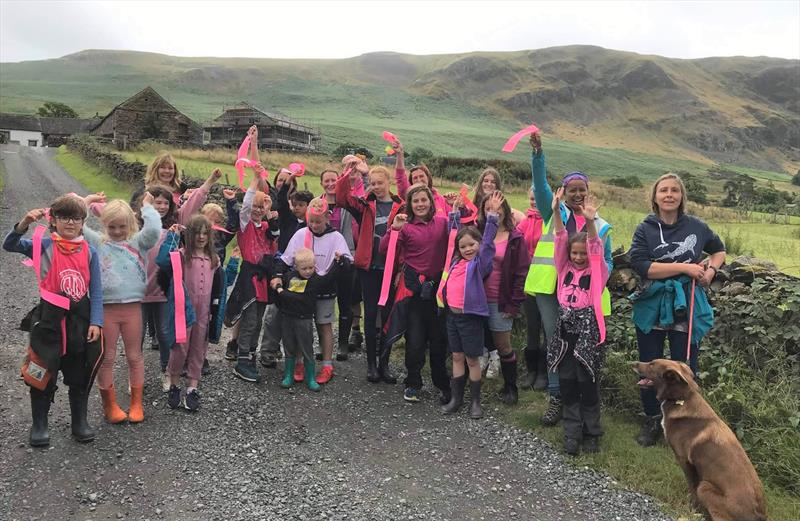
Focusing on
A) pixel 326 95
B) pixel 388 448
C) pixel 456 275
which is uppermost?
pixel 326 95

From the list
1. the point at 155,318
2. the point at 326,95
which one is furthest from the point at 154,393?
the point at 326,95

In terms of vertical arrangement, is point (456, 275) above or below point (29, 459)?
above

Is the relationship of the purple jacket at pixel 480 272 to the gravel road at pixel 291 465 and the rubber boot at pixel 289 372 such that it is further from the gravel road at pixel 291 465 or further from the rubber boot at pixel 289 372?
the rubber boot at pixel 289 372

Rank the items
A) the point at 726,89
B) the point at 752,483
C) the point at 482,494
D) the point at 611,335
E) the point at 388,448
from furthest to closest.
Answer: the point at 726,89 → the point at 611,335 → the point at 388,448 → the point at 482,494 → the point at 752,483

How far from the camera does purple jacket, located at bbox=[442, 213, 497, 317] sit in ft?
17.9

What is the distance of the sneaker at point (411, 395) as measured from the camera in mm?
5918

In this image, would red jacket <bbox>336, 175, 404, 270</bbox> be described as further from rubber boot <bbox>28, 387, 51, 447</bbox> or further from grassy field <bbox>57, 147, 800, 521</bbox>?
rubber boot <bbox>28, 387, 51, 447</bbox>

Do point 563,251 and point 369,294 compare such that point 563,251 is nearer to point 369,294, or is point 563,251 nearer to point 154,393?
point 369,294

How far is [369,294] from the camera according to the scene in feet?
21.7

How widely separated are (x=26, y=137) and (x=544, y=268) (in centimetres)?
9381

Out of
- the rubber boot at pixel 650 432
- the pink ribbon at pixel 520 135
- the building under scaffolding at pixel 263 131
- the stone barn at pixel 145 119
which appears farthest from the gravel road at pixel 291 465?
the stone barn at pixel 145 119

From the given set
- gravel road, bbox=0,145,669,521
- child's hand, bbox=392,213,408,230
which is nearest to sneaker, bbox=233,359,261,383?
gravel road, bbox=0,145,669,521

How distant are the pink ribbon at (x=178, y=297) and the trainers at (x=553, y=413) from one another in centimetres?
356

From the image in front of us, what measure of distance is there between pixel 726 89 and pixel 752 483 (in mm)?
209300
